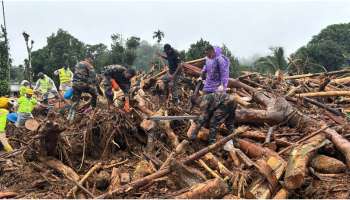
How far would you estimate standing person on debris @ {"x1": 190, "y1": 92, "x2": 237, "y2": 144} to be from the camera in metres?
6.66

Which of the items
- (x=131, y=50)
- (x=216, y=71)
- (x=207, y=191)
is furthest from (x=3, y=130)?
(x=131, y=50)

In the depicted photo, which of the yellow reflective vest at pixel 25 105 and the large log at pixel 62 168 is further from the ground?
the yellow reflective vest at pixel 25 105

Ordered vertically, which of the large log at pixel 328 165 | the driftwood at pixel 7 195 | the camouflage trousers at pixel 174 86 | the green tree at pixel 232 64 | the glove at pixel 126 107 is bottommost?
the driftwood at pixel 7 195

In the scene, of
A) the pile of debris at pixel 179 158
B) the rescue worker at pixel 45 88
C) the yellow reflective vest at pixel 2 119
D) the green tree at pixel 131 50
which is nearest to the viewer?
the pile of debris at pixel 179 158

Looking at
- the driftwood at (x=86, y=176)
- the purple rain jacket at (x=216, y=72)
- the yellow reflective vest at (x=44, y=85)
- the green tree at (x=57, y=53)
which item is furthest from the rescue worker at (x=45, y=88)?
the green tree at (x=57, y=53)

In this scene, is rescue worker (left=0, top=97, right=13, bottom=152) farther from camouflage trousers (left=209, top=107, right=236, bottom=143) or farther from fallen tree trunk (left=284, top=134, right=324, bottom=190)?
fallen tree trunk (left=284, top=134, right=324, bottom=190)

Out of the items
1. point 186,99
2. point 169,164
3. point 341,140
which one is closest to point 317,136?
point 341,140

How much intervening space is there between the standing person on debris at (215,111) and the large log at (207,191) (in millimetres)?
1521

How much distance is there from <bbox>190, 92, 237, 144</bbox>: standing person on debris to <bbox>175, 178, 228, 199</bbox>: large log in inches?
59.9

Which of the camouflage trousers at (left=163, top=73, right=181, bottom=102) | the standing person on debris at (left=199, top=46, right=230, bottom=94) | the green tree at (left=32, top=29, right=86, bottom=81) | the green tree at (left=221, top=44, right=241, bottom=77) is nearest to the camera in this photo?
the standing person on debris at (left=199, top=46, right=230, bottom=94)

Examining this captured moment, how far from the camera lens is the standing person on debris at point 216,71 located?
265 inches

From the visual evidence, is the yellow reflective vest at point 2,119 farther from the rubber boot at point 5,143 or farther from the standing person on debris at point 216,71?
the standing person on debris at point 216,71

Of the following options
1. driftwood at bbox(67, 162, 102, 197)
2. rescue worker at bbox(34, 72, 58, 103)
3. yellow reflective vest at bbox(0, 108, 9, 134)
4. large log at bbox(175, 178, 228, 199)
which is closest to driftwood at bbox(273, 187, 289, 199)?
large log at bbox(175, 178, 228, 199)

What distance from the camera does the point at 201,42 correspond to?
28.6 metres
